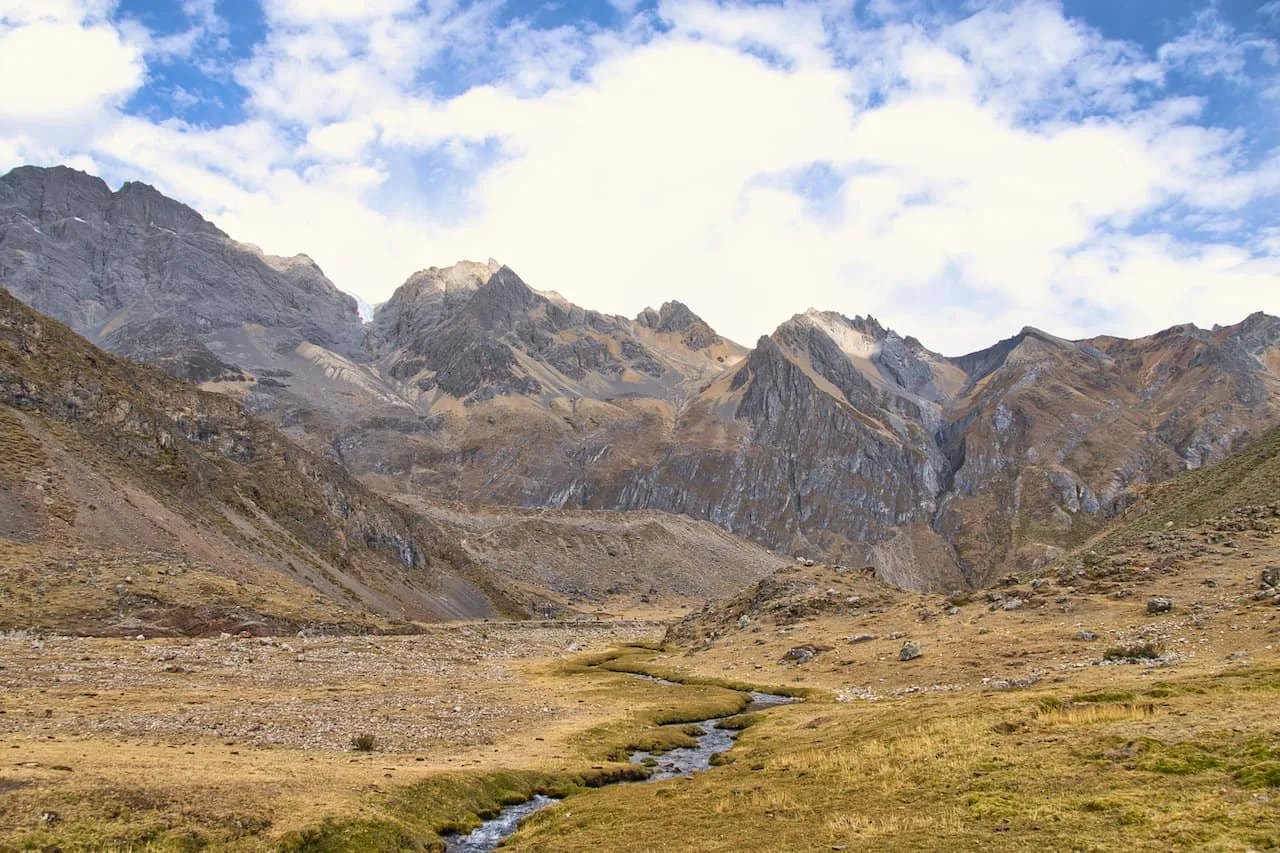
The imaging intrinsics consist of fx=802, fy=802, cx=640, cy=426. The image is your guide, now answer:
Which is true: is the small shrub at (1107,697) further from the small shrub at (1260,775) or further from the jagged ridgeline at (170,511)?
the jagged ridgeline at (170,511)

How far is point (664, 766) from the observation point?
164 feet

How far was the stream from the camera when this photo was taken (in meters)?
35.0

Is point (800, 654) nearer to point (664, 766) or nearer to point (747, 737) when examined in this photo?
point (747, 737)

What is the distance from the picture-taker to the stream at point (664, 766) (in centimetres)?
3500

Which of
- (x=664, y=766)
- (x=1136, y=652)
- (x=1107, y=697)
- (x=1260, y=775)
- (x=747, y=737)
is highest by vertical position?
(x=1260, y=775)

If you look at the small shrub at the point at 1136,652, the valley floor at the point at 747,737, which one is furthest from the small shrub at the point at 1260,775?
the small shrub at the point at 1136,652

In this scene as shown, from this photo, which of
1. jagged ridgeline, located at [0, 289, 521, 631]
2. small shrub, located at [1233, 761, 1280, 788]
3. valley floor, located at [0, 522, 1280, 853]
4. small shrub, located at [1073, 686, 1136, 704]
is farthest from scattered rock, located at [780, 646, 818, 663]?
small shrub, located at [1233, 761, 1280, 788]

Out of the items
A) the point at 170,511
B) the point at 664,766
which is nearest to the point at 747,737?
the point at 664,766

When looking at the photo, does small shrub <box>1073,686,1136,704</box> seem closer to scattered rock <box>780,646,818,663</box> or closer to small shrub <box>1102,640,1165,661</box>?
small shrub <box>1102,640,1165,661</box>

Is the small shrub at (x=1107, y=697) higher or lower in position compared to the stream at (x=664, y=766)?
higher

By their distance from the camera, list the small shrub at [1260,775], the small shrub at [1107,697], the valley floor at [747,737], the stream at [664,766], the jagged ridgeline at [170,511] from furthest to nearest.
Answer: the jagged ridgeline at [170,511] < the small shrub at [1107,697] < the stream at [664,766] < the valley floor at [747,737] < the small shrub at [1260,775]

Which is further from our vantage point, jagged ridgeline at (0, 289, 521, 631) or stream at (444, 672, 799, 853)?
jagged ridgeline at (0, 289, 521, 631)

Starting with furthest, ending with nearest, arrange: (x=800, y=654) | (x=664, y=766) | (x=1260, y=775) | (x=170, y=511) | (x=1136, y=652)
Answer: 1. (x=170, y=511)
2. (x=800, y=654)
3. (x=1136, y=652)
4. (x=664, y=766)
5. (x=1260, y=775)

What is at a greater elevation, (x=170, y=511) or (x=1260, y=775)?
(x=170, y=511)
